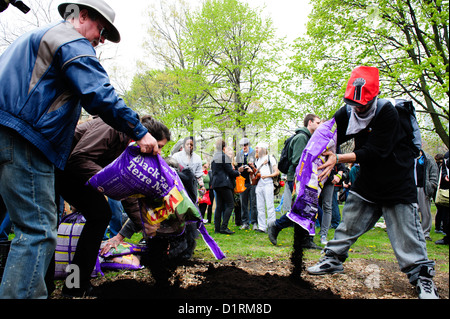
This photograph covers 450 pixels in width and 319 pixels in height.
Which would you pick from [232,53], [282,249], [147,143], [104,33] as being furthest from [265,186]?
[232,53]

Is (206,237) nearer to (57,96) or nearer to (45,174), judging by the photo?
(45,174)

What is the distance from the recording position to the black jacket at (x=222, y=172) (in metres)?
7.22

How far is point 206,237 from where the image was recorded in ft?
9.46

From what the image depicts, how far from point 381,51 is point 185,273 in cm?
1510

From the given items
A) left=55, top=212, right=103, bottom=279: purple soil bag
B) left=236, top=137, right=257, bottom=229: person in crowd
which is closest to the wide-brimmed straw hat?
left=55, top=212, right=103, bottom=279: purple soil bag

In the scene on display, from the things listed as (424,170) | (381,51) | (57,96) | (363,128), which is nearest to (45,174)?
(57,96)

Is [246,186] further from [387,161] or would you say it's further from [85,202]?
[85,202]

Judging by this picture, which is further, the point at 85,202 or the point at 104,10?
the point at 85,202

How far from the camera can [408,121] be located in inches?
123

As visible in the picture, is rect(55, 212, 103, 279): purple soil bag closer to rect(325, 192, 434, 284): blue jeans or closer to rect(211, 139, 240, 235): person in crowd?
rect(325, 192, 434, 284): blue jeans

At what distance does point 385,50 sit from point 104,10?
15.5 metres

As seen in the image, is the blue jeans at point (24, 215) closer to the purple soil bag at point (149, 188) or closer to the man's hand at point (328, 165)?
the purple soil bag at point (149, 188)

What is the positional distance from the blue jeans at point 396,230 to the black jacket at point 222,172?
4.03m

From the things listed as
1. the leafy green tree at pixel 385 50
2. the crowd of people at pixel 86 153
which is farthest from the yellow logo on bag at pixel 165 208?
the leafy green tree at pixel 385 50
